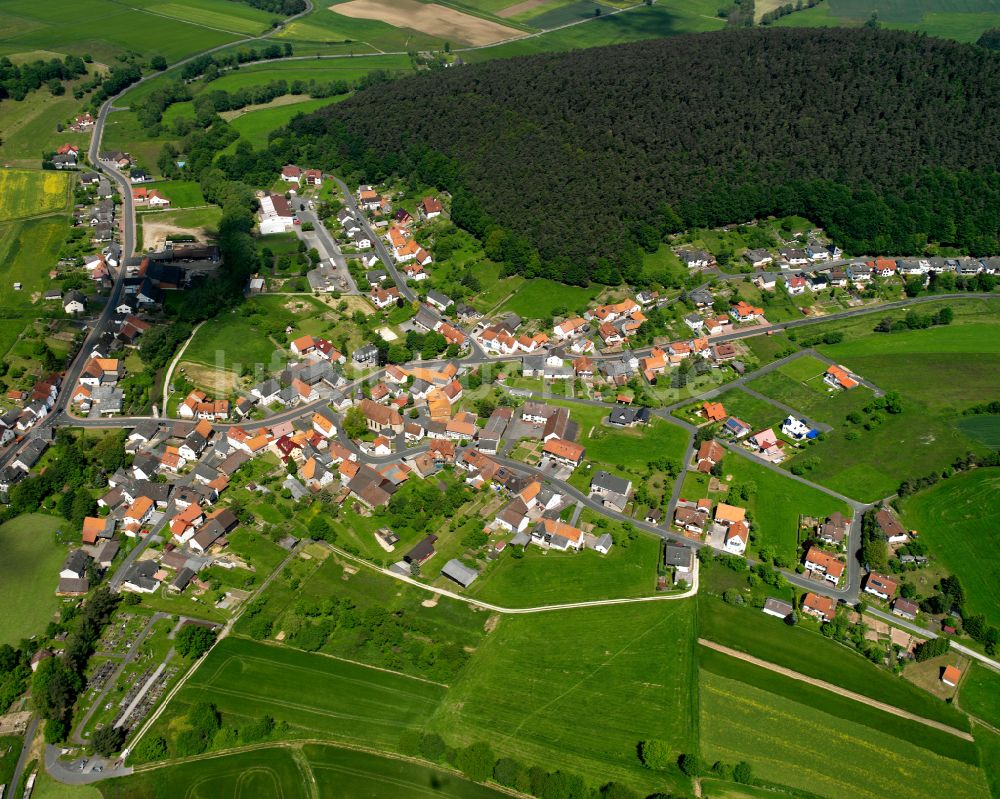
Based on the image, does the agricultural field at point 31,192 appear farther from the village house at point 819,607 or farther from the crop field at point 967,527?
the crop field at point 967,527

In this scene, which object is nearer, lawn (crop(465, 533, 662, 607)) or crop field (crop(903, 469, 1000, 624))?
lawn (crop(465, 533, 662, 607))

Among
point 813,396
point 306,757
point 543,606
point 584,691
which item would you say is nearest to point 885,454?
point 813,396

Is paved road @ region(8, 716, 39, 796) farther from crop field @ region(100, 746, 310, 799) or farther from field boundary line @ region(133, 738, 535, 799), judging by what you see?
field boundary line @ region(133, 738, 535, 799)

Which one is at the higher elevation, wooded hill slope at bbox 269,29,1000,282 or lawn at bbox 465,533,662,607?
wooded hill slope at bbox 269,29,1000,282

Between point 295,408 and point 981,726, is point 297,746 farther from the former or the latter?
point 981,726

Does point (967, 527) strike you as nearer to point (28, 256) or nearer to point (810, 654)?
point (810, 654)

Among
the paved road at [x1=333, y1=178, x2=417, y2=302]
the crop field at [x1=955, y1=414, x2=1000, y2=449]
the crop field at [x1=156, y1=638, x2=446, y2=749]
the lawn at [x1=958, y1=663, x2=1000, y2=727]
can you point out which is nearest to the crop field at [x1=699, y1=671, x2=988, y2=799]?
the lawn at [x1=958, y1=663, x2=1000, y2=727]

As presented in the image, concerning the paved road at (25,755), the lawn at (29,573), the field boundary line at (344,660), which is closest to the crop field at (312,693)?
the field boundary line at (344,660)

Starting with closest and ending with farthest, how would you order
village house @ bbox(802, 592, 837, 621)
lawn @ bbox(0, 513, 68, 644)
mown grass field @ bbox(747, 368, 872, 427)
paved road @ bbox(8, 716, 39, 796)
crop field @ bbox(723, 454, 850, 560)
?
paved road @ bbox(8, 716, 39, 796), village house @ bbox(802, 592, 837, 621), lawn @ bbox(0, 513, 68, 644), crop field @ bbox(723, 454, 850, 560), mown grass field @ bbox(747, 368, 872, 427)
